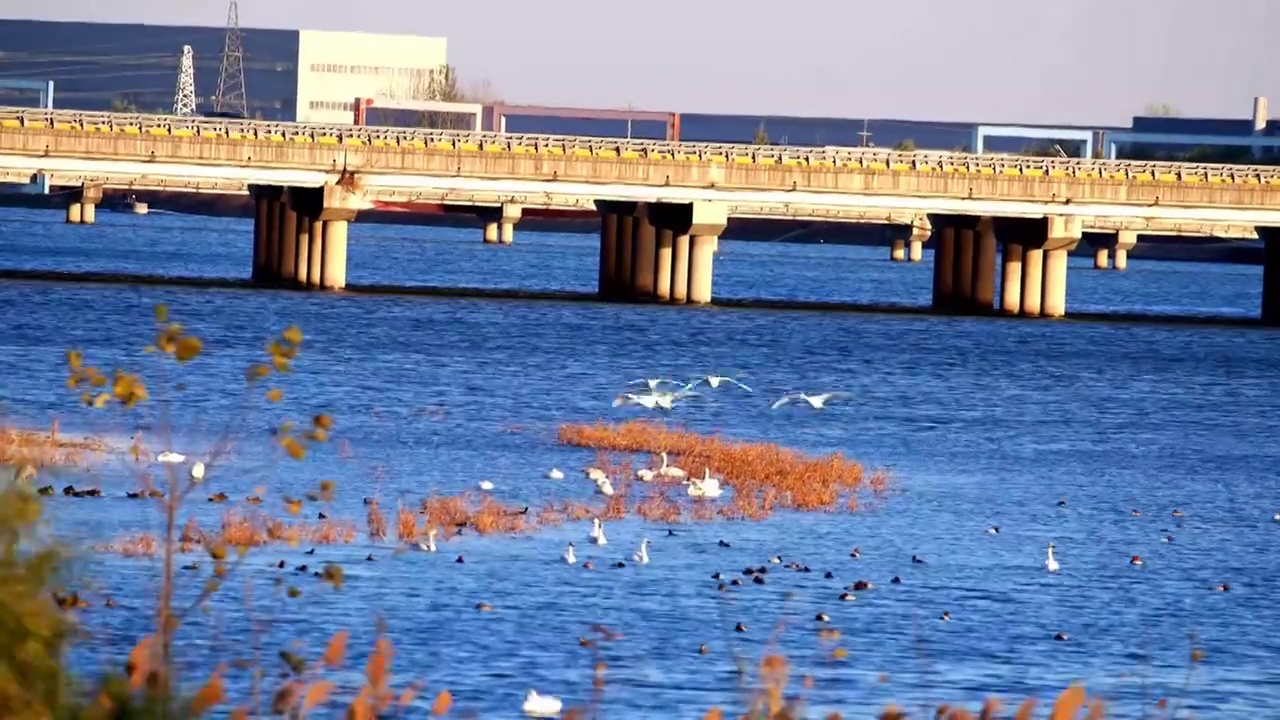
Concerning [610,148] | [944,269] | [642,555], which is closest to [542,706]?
[642,555]

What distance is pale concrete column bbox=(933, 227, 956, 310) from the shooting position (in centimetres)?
8944

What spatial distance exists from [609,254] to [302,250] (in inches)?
453

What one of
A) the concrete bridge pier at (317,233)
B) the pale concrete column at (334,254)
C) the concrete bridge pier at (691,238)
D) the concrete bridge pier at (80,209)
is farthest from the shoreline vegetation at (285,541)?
the concrete bridge pier at (80,209)

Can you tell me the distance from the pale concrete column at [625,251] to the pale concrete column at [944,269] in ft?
39.6

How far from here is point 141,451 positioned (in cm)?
3247

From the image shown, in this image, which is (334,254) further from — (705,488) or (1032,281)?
(705,488)

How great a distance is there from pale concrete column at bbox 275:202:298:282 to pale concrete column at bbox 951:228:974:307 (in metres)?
25.0

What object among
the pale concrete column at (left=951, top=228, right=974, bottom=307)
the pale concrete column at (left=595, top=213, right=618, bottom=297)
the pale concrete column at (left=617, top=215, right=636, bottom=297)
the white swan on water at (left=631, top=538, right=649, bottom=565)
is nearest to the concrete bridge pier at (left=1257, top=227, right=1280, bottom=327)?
→ the pale concrete column at (left=951, top=228, right=974, bottom=307)

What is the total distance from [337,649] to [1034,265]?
77354 mm

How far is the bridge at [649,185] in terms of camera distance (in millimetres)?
75562

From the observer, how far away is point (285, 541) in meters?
24.5

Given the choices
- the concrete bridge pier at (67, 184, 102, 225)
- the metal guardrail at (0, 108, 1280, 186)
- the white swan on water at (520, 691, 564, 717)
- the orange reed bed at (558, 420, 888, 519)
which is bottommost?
the white swan on water at (520, 691, 564, 717)

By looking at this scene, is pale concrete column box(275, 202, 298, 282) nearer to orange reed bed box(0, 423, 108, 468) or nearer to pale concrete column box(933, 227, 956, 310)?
pale concrete column box(933, 227, 956, 310)

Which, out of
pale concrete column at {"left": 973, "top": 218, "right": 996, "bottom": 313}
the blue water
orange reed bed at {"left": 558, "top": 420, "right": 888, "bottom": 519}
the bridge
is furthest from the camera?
pale concrete column at {"left": 973, "top": 218, "right": 996, "bottom": 313}
